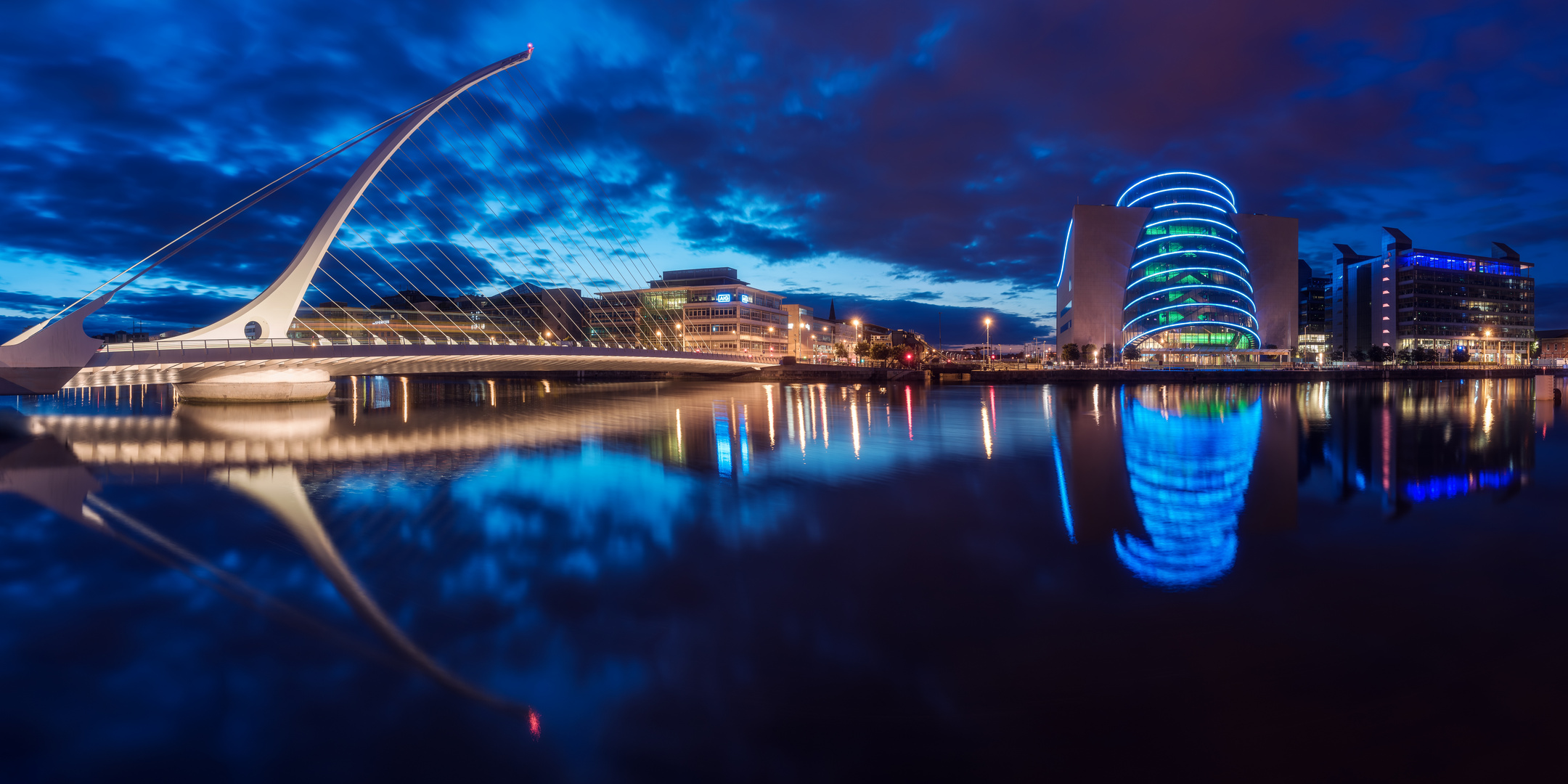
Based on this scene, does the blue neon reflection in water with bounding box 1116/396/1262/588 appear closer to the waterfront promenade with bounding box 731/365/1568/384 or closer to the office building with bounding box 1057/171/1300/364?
the waterfront promenade with bounding box 731/365/1568/384

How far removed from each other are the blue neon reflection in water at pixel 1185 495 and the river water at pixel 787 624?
0.30ft

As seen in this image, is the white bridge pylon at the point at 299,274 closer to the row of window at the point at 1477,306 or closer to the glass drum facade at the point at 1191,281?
the glass drum facade at the point at 1191,281

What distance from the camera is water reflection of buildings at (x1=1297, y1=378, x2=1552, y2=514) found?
11828 millimetres

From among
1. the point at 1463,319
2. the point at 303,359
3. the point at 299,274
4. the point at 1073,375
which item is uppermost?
the point at 1463,319

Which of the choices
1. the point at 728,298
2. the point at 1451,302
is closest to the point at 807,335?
the point at 728,298

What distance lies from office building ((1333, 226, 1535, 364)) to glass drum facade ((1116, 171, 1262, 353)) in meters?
42.5

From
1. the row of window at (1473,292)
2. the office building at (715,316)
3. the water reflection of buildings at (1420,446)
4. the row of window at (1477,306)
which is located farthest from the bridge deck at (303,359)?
the row of window at (1477,306)

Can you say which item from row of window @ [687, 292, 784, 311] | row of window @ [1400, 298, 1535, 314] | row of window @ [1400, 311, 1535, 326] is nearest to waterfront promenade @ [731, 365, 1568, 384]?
row of window @ [687, 292, 784, 311]

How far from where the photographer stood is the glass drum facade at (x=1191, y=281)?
85.6 meters

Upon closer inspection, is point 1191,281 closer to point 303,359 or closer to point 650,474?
point 650,474

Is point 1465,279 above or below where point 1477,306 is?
above

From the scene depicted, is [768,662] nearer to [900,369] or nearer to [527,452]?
[527,452]

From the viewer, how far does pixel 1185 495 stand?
1080cm

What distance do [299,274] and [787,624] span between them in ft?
95.1
